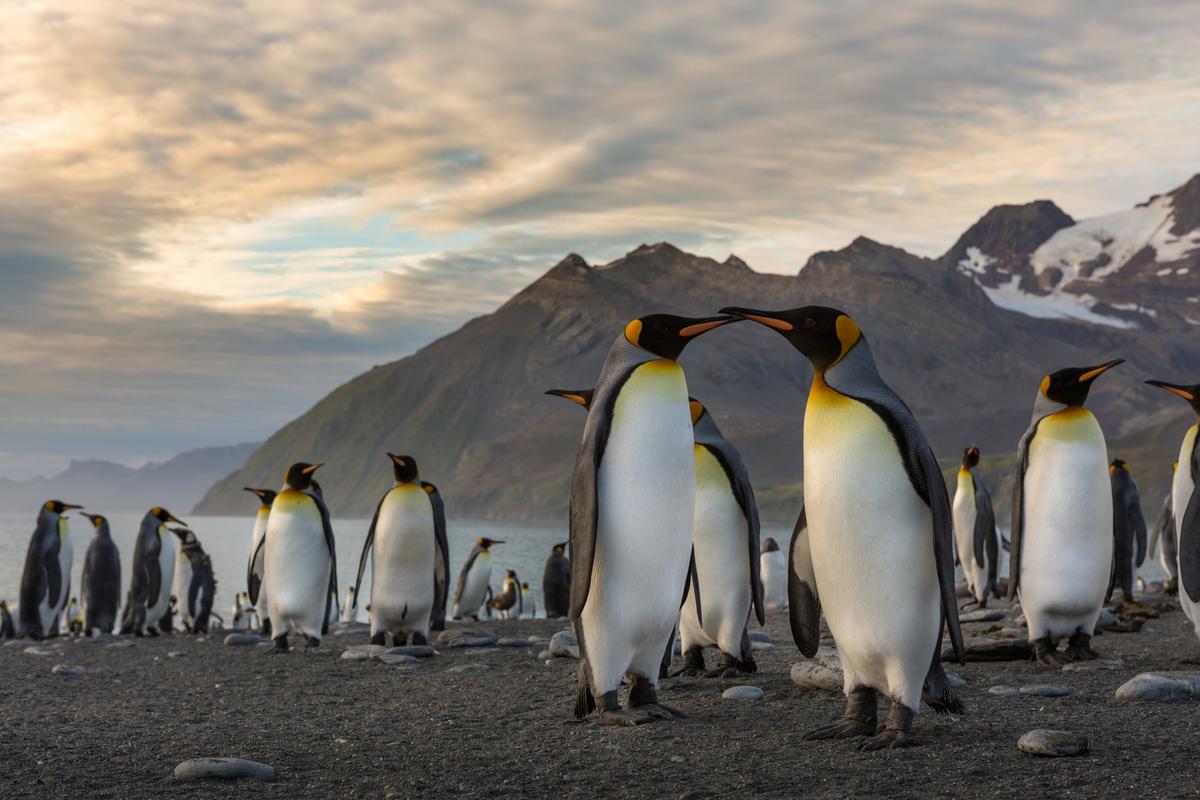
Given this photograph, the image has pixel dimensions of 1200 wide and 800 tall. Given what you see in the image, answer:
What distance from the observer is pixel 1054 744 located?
451 cm

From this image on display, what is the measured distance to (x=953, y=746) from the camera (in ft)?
15.5

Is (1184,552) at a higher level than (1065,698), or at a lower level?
higher

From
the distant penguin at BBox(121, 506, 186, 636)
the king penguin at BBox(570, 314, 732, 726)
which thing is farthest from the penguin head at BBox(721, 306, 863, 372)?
the distant penguin at BBox(121, 506, 186, 636)

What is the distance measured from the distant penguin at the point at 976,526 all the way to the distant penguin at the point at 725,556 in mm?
8237

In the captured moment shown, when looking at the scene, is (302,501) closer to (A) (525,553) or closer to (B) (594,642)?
(B) (594,642)

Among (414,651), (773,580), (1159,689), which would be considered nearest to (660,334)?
(1159,689)

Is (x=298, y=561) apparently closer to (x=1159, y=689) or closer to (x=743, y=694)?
(x=743, y=694)

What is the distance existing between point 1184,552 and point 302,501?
708 cm

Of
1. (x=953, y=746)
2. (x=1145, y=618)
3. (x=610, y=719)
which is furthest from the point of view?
(x=1145, y=618)

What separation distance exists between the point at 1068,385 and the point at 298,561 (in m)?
6.51

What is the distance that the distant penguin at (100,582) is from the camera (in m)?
15.8

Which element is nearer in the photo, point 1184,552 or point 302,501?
point 1184,552

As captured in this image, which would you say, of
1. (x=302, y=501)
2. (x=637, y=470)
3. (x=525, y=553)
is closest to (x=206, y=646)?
(x=302, y=501)

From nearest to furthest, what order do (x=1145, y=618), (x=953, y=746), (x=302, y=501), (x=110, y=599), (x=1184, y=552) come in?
1. (x=953, y=746)
2. (x=1184, y=552)
3. (x=302, y=501)
4. (x=1145, y=618)
5. (x=110, y=599)
